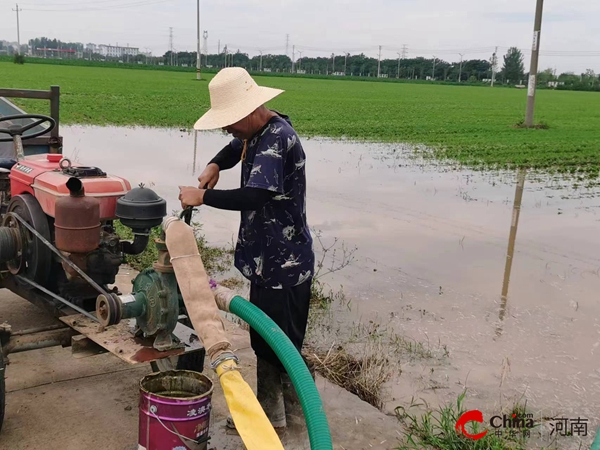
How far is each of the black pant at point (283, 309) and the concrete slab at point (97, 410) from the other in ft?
1.33

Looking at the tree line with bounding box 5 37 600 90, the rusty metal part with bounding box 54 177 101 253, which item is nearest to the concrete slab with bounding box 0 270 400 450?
the rusty metal part with bounding box 54 177 101 253

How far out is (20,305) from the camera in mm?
4551

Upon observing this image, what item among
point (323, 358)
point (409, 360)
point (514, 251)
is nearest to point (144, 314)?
point (323, 358)

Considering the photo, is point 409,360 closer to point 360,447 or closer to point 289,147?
point 360,447

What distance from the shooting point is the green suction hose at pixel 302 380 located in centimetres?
229

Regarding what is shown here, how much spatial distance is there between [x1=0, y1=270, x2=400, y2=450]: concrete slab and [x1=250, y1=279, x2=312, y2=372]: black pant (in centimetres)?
41

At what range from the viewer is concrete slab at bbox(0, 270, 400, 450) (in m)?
2.94

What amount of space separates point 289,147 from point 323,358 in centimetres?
160

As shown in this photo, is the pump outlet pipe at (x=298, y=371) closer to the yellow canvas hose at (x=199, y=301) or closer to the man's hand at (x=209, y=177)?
the yellow canvas hose at (x=199, y=301)

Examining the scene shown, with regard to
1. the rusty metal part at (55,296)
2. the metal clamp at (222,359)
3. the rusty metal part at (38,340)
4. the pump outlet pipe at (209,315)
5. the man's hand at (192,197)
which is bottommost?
the rusty metal part at (38,340)

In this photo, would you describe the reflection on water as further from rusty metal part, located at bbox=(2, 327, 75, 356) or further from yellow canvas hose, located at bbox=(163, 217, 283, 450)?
rusty metal part, located at bbox=(2, 327, 75, 356)

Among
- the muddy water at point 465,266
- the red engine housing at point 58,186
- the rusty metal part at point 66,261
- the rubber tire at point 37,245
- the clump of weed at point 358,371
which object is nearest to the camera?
the rusty metal part at point 66,261

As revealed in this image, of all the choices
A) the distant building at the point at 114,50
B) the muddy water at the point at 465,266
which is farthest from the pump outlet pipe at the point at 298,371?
the distant building at the point at 114,50

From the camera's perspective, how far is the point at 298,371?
2.38 meters
